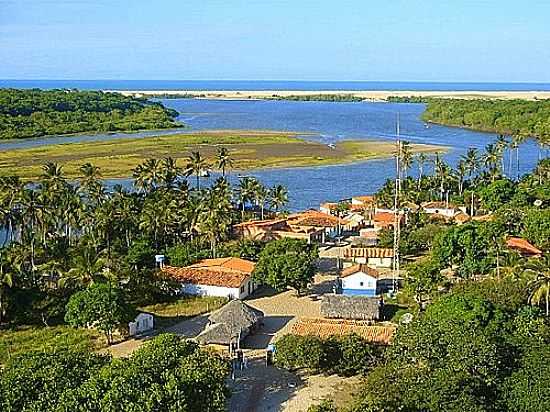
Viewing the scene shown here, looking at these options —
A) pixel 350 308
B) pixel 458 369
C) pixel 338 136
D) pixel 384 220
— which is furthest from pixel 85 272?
pixel 338 136

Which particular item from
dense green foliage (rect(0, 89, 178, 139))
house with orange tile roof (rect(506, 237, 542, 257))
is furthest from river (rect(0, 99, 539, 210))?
house with orange tile roof (rect(506, 237, 542, 257))

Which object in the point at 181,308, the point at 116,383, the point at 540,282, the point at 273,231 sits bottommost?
the point at 181,308

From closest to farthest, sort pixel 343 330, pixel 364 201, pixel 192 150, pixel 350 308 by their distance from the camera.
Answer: pixel 343 330 → pixel 350 308 → pixel 364 201 → pixel 192 150

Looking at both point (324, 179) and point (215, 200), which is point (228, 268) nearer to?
point (215, 200)

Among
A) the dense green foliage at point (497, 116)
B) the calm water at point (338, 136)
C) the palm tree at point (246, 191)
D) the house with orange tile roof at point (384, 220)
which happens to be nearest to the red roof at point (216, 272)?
the house with orange tile roof at point (384, 220)

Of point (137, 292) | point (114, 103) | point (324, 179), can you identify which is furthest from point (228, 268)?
point (114, 103)

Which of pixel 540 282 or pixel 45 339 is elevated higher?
pixel 540 282

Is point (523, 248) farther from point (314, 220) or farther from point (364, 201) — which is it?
point (364, 201)

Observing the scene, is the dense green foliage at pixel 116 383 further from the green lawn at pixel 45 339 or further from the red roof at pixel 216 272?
the red roof at pixel 216 272
